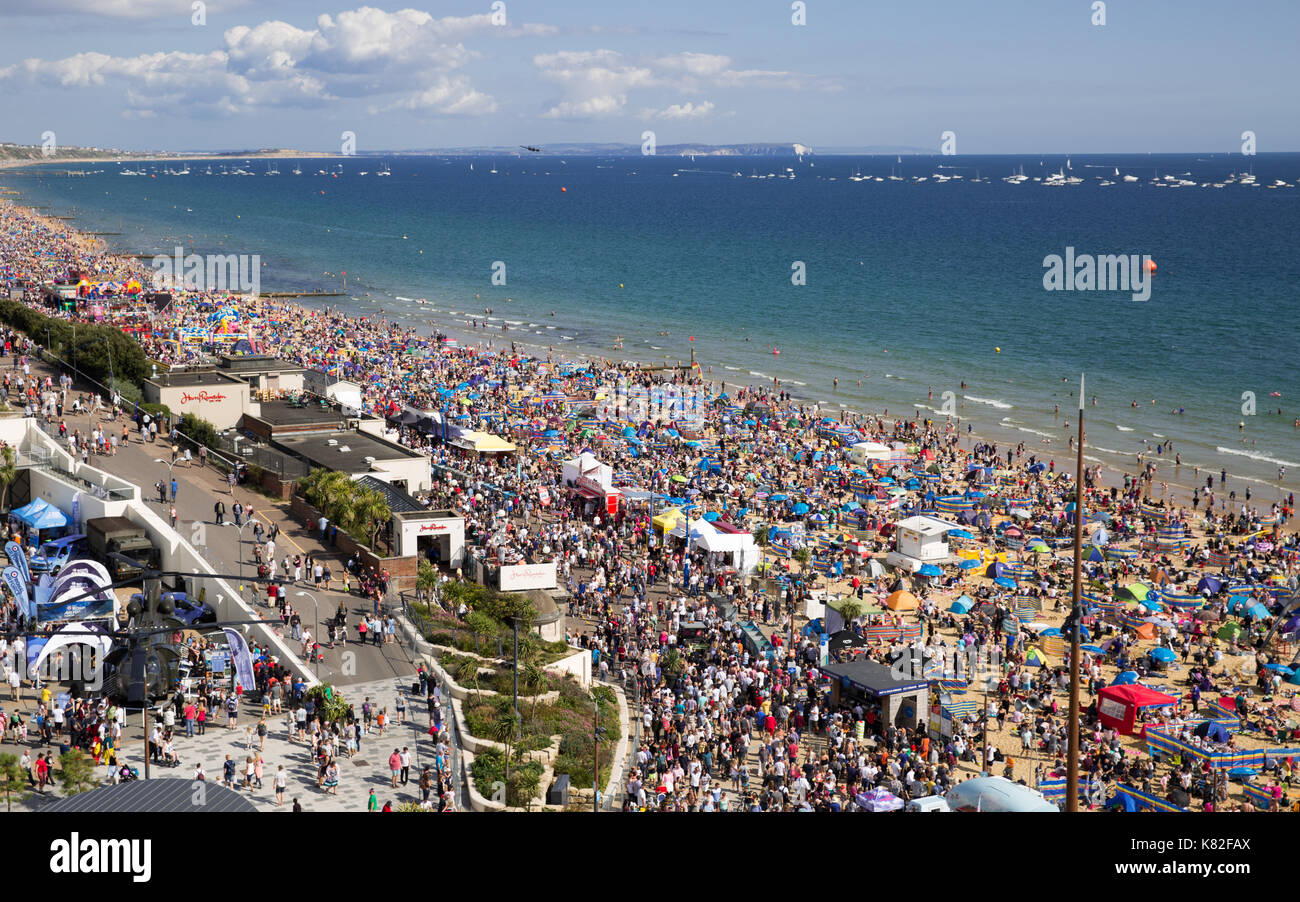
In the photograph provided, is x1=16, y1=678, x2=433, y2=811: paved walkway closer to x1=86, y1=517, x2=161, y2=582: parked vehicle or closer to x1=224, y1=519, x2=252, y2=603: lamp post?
x1=224, y1=519, x2=252, y2=603: lamp post

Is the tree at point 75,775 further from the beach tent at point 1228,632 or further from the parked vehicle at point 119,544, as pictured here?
the beach tent at point 1228,632

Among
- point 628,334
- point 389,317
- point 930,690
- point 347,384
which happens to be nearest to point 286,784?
point 930,690

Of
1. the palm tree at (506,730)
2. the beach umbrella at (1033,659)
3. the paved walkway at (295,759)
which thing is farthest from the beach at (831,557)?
the paved walkway at (295,759)

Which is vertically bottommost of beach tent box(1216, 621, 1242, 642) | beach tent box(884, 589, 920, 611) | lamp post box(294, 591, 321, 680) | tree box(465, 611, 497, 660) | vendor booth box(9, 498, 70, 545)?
beach tent box(1216, 621, 1242, 642)

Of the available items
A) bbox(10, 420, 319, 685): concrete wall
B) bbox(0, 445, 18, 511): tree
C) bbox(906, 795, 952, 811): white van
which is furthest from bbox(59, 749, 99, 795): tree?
bbox(0, 445, 18, 511): tree

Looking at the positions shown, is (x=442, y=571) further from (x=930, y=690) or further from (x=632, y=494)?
(x=930, y=690)
